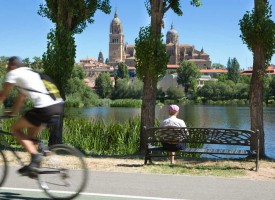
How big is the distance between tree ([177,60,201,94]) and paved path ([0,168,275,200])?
142 metres

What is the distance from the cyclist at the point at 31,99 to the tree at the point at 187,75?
143896mm

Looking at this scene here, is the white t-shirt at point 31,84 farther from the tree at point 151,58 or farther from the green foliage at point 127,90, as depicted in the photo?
the green foliage at point 127,90

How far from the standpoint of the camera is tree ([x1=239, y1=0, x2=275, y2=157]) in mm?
12117

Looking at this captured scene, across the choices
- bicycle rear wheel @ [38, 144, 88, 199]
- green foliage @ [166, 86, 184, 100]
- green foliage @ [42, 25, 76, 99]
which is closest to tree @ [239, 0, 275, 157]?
green foliage @ [42, 25, 76, 99]

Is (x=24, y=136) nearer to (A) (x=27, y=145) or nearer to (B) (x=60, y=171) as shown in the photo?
→ (A) (x=27, y=145)

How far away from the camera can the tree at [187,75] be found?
149750mm

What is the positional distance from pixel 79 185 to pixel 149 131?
4.47m

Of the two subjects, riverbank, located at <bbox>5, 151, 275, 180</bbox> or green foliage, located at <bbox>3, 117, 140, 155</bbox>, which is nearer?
riverbank, located at <bbox>5, 151, 275, 180</bbox>

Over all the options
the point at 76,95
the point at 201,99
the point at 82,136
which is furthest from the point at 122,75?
the point at 82,136

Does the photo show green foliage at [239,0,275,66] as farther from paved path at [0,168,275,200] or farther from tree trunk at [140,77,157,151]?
paved path at [0,168,275,200]

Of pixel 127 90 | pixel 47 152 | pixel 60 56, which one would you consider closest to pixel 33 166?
pixel 47 152

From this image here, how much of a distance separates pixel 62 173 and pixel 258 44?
317 inches

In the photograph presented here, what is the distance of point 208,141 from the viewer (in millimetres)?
9961

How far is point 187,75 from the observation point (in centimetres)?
15212
